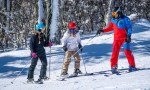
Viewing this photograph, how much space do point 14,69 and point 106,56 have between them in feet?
11.8

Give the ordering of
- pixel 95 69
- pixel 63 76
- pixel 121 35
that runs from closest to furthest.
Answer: pixel 121 35 → pixel 63 76 → pixel 95 69

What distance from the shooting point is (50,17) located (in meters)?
19.5

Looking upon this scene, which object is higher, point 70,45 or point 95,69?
point 70,45

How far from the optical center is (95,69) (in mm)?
11227

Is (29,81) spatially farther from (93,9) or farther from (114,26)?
(93,9)

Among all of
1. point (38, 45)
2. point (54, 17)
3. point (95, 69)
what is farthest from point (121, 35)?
point (54, 17)

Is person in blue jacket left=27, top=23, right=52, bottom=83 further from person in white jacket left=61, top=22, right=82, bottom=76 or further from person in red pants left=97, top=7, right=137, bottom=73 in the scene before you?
person in red pants left=97, top=7, right=137, bottom=73

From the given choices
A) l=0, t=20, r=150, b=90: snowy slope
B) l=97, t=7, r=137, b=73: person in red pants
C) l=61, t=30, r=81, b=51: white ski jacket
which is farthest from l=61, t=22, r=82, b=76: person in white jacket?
l=97, t=7, r=137, b=73: person in red pants

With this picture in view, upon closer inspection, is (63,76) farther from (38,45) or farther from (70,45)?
(38,45)

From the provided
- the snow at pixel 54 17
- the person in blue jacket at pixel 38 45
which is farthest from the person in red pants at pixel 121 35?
the snow at pixel 54 17

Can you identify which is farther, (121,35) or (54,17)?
(54,17)

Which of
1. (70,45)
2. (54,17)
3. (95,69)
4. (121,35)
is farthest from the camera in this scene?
(54,17)

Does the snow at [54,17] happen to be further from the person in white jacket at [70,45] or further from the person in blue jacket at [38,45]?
the person in blue jacket at [38,45]

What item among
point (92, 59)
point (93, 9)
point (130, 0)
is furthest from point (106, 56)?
point (130, 0)
